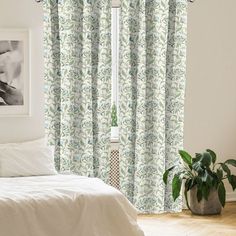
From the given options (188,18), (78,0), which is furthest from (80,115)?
(188,18)

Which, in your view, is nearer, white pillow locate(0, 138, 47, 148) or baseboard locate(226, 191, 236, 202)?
white pillow locate(0, 138, 47, 148)

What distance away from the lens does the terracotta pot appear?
6.84 m

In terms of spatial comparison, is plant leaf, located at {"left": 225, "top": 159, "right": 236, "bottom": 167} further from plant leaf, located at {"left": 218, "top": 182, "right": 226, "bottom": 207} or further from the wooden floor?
the wooden floor

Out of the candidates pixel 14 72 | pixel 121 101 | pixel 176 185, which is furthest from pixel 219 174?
pixel 14 72

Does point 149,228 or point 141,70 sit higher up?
point 141,70

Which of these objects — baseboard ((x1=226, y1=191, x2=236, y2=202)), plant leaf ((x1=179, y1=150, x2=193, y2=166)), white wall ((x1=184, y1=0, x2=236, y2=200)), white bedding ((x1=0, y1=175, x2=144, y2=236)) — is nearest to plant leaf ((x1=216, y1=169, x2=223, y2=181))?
plant leaf ((x1=179, y1=150, x2=193, y2=166))

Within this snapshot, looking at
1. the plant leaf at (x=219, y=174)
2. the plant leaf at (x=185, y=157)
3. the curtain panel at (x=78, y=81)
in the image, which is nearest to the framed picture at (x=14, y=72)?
the curtain panel at (x=78, y=81)

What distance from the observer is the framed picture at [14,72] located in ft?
21.4

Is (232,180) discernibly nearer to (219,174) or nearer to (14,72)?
(219,174)

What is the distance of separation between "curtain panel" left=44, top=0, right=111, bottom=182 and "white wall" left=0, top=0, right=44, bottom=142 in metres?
0.08

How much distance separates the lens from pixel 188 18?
7070 mm

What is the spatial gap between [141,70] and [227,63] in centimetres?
114

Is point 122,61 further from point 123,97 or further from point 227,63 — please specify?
point 227,63

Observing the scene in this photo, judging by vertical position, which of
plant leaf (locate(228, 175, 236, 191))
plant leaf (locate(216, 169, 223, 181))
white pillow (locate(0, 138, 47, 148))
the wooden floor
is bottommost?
the wooden floor
